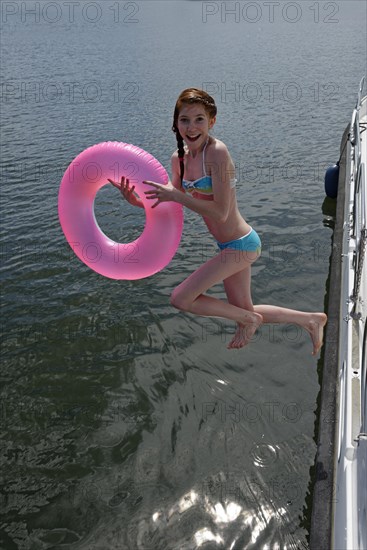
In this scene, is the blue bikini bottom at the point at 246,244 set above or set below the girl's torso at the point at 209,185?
below

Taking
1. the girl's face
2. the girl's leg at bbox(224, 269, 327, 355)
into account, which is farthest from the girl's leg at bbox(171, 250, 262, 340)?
the girl's face

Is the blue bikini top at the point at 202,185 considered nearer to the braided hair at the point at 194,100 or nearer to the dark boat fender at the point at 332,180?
the braided hair at the point at 194,100

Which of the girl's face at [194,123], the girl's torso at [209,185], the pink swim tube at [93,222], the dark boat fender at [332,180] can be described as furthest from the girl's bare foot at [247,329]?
the dark boat fender at [332,180]

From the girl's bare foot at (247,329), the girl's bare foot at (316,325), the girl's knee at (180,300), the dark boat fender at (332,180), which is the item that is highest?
the girl's knee at (180,300)

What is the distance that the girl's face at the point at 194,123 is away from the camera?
372 centimetres

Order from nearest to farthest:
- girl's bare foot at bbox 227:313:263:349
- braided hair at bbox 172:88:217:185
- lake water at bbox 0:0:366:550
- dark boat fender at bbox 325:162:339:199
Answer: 1. braided hair at bbox 172:88:217:185
2. girl's bare foot at bbox 227:313:263:349
3. lake water at bbox 0:0:366:550
4. dark boat fender at bbox 325:162:339:199

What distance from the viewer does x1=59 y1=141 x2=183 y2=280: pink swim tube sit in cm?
414

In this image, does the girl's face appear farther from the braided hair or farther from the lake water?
the lake water

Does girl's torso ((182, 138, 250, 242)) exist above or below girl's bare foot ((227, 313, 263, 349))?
above

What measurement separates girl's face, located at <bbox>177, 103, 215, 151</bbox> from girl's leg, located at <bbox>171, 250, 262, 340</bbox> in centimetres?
81

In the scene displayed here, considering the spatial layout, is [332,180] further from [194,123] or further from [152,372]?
[194,123]

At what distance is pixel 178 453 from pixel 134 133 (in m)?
9.69

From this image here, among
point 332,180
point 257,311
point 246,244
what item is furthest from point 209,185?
point 332,180

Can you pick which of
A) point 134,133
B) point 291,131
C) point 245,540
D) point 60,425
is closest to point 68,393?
point 60,425
